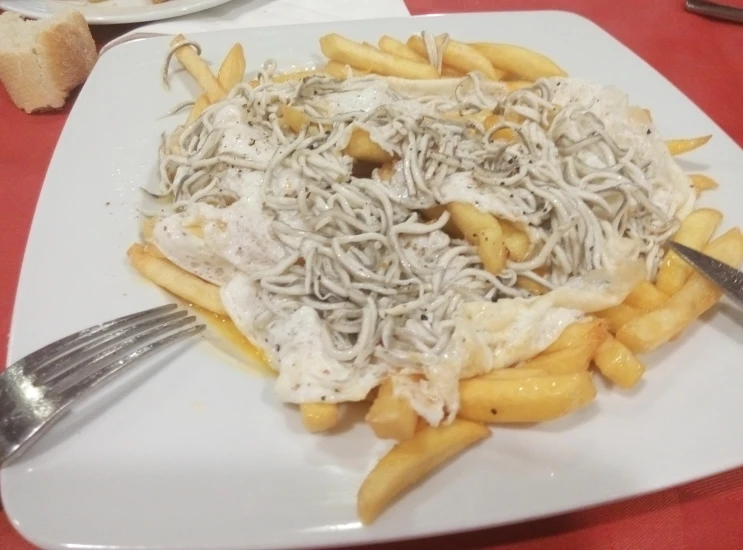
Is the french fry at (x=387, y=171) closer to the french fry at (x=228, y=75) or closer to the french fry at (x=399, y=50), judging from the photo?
the french fry at (x=399, y=50)

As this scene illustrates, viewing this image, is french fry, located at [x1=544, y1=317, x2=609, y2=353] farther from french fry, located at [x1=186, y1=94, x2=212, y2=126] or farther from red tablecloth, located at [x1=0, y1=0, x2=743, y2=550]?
french fry, located at [x1=186, y1=94, x2=212, y2=126]

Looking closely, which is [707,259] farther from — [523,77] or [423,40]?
[423,40]

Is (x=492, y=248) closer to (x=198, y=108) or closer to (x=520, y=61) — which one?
(x=520, y=61)

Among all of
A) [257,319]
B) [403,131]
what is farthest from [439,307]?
[403,131]

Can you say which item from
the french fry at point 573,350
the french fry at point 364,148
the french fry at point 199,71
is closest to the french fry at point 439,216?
the french fry at point 364,148

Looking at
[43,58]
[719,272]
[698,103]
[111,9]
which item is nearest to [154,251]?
[43,58]

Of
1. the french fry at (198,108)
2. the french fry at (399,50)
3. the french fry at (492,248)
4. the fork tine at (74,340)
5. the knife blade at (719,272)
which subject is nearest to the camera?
the fork tine at (74,340)
